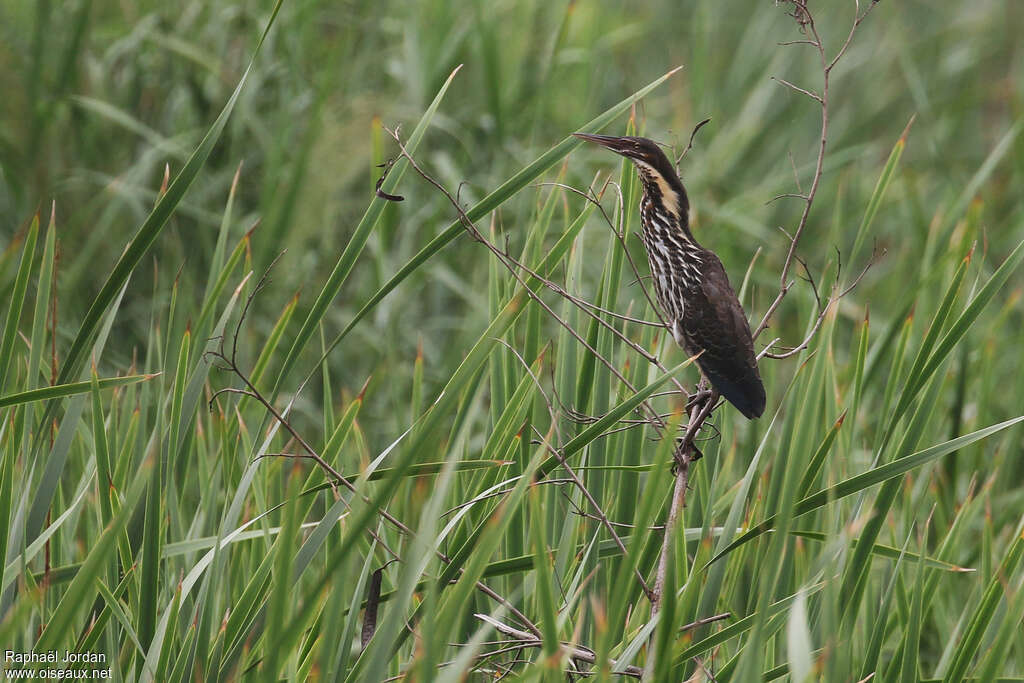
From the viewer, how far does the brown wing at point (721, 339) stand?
1.55 metres

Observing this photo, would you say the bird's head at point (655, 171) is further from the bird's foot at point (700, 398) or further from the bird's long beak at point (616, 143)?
the bird's foot at point (700, 398)

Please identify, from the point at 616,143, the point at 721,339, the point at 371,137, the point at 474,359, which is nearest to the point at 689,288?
the point at 721,339

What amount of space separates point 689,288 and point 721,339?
10cm

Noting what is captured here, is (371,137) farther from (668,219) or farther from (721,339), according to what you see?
(721,339)

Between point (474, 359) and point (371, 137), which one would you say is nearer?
point (474, 359)

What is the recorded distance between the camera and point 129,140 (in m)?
4.10

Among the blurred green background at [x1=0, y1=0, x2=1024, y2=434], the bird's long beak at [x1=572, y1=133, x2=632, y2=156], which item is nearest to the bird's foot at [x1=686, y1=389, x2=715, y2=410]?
the bird's long beak at [x1=572, y1=133, x2=632, y2=156]

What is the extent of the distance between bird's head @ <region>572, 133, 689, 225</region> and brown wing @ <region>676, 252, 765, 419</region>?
0.09 metres

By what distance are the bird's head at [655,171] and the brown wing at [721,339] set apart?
9 cm

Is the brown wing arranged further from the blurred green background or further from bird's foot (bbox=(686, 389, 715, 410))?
the blurred green background

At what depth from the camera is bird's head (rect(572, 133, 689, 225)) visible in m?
1.62

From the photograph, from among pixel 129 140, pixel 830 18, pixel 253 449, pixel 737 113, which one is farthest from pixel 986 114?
pixel 253 449

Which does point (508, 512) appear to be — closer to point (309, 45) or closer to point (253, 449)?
point (253, 449)

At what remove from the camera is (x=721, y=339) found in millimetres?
1573
